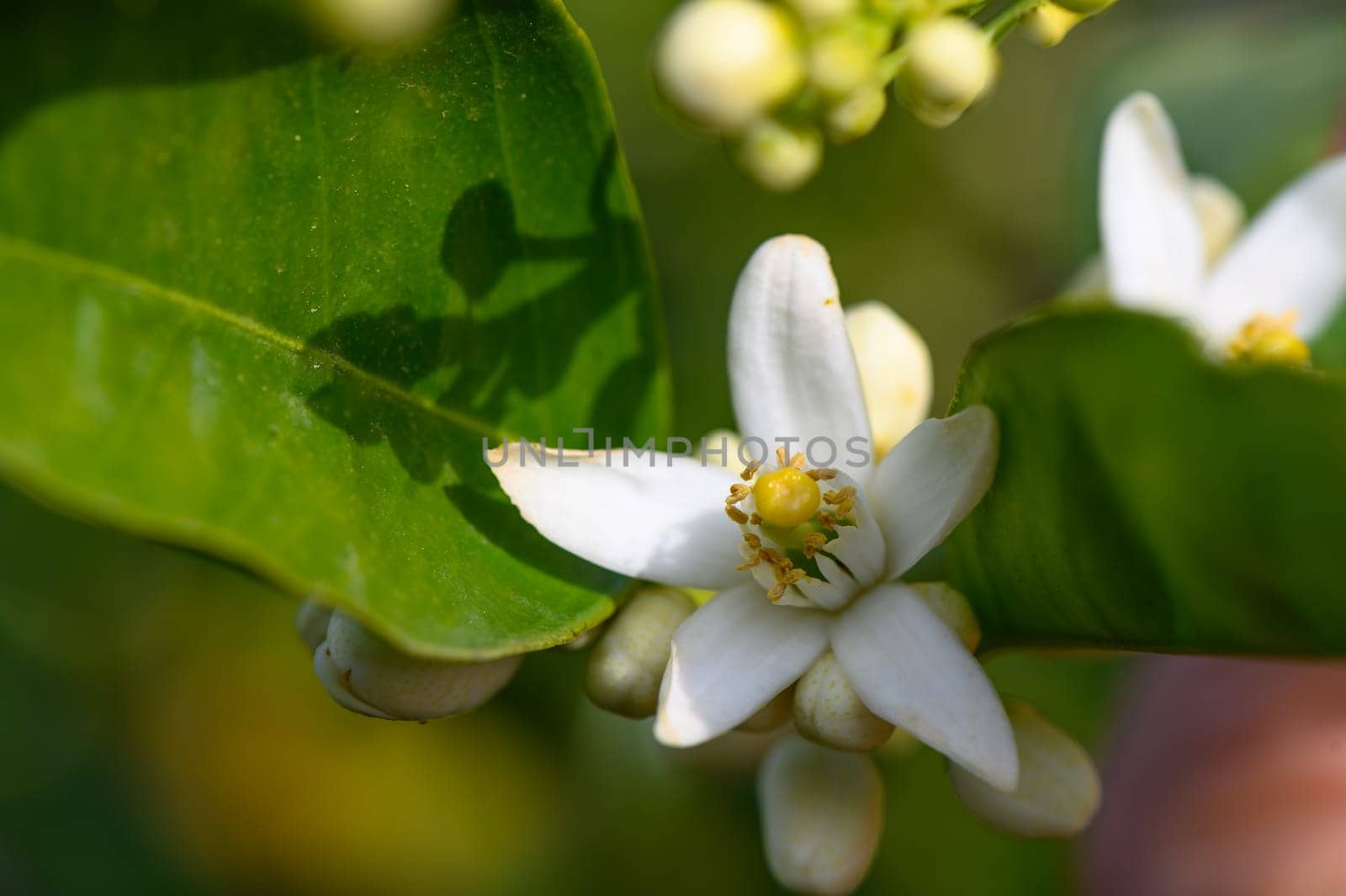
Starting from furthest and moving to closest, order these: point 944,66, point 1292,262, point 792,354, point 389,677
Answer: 1. point 1292,262
2. point 792,354
3. point 389,677
4. point 944,66

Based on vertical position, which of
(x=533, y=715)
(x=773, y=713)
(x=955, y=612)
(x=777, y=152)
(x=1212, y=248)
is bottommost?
(x=533, y=715)

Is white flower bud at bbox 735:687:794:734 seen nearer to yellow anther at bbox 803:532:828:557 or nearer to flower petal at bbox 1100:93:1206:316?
yellow anther at bbox 803:532:828:557

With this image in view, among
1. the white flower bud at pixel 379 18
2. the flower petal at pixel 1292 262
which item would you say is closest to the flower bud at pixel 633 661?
the white flower bud at pixel 379 18

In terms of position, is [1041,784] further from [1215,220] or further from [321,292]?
[1215,220]

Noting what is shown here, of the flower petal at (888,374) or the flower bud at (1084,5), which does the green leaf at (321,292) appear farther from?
the flower bud at (1084,5)

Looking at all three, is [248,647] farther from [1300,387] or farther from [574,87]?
[1300,387]

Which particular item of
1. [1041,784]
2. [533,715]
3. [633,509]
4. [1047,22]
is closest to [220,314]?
[633,509]
